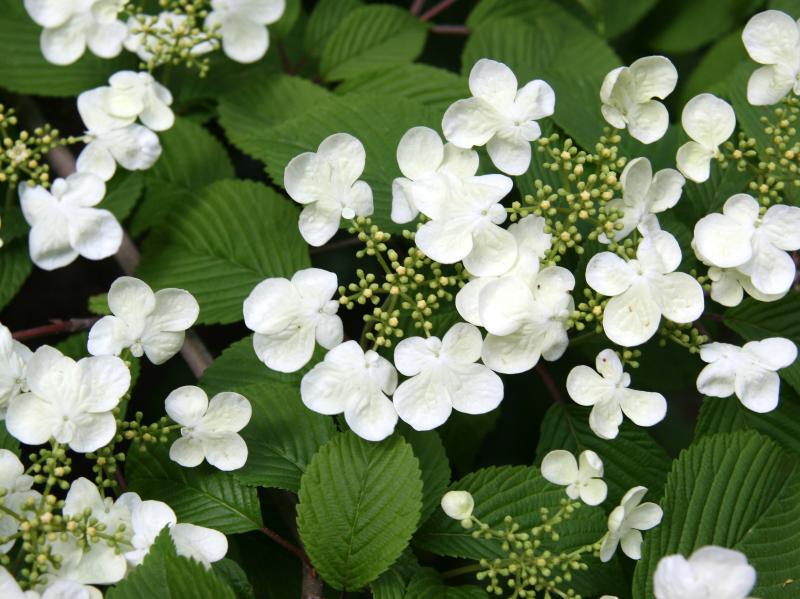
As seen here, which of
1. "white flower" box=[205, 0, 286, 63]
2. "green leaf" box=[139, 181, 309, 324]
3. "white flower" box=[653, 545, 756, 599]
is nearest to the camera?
"white flower" box=[653, 545, 756, 599]

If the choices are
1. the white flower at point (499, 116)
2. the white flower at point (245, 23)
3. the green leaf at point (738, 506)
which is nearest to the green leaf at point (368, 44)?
the white flower at point (245, 23)

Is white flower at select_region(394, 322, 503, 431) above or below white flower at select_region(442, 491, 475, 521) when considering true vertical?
above

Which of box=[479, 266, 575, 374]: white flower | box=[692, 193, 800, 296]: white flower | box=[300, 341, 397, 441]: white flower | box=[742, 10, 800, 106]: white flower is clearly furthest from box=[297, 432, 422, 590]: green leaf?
box=[742, 10, 800, 106]: white flower

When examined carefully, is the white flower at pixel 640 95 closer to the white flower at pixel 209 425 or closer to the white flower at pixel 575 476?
the white flower at pixel 575 476

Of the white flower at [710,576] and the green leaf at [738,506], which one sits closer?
the white flower at [710,576]

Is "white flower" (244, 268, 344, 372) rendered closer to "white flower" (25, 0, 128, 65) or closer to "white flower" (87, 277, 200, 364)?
"white flower" (87, 277, 200, 364)

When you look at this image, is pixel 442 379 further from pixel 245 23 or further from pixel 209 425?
pixel 245 23

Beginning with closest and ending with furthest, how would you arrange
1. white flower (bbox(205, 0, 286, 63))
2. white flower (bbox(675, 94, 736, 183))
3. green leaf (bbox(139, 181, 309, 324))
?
white flower (bbox(675, 94, 736, 183)), green leaf (bbox(139, 181, 309, 324)), white flower (bbox(205, 0, 286, 63))

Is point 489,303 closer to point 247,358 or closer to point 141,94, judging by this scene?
point 247,358
